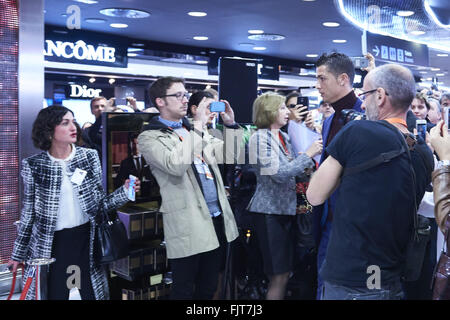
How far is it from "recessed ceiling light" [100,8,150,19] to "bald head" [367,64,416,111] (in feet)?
16.7

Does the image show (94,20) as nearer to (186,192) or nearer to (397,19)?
(397,19)

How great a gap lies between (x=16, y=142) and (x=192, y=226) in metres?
1.83

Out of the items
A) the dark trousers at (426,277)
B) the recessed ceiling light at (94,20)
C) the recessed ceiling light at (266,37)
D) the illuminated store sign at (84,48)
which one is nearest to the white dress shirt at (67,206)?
the dark trousers at (426,277)

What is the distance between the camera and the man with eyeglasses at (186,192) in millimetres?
2561

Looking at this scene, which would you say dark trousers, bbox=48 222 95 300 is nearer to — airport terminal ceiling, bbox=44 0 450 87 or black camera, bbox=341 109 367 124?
black camera, bbox=341 109 367 124

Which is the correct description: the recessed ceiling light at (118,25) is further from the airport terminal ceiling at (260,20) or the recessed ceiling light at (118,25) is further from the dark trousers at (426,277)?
the dark trousers at (426,277)

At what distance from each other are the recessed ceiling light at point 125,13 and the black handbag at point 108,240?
4.25m

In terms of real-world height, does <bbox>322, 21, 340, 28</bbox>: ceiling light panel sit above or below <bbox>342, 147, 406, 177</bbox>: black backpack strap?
above

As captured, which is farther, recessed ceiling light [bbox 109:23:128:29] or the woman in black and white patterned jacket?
recessed ceiling light [bbox 109:23:128:29]

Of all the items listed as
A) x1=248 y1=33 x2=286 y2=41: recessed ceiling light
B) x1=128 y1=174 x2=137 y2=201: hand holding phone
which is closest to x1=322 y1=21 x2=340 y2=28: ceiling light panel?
x1=248 y1=33 x2=286 y2=41: recessed ceiling light

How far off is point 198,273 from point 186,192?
51 cm

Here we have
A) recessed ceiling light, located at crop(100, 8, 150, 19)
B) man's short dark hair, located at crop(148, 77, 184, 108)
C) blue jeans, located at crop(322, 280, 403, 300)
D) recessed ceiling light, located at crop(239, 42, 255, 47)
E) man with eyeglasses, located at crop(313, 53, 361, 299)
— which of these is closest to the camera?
blue jeans, located at crop(322, 280, 403, 300)

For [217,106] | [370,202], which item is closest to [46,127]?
[217,106]

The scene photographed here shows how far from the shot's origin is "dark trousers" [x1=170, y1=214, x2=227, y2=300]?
2600 millimetres
